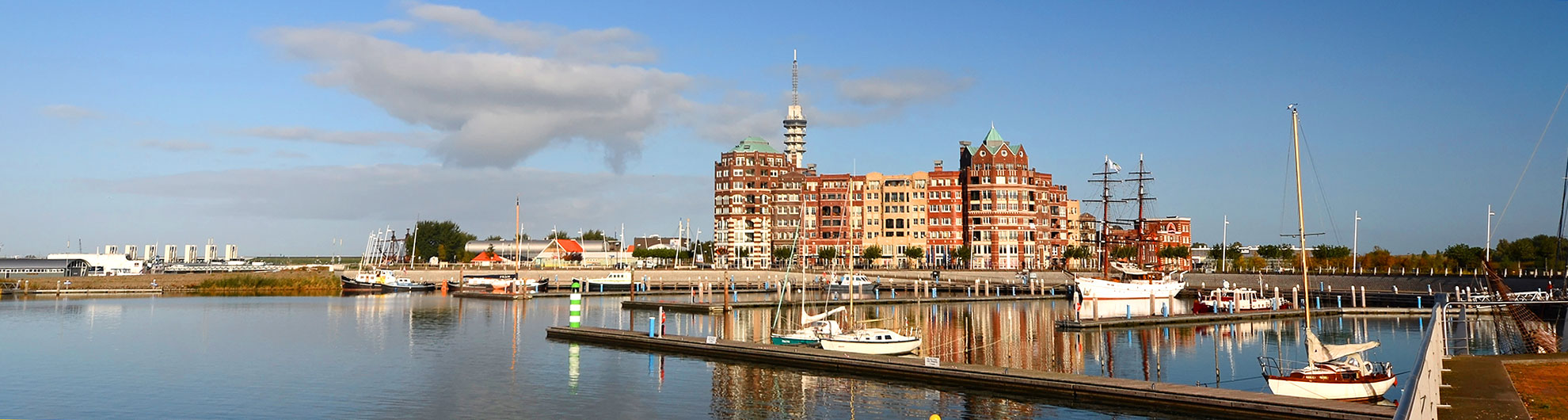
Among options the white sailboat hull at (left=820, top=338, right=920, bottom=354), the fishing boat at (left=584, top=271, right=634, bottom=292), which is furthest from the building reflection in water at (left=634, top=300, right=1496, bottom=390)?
the fishing boat at (left=584, top=271, right=634, bottom=292)

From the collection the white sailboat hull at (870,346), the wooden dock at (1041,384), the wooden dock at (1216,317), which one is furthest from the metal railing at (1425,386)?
the wooden dock at (1216,317)

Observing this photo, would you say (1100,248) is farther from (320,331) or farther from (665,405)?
(665,405)

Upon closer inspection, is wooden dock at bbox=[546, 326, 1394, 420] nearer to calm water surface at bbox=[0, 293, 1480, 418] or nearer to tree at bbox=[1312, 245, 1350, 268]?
calm water surface at bbox=[0, 293, 1480, 418]

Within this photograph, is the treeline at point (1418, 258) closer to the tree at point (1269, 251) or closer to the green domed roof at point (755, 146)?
the tree at point (1269, 251)

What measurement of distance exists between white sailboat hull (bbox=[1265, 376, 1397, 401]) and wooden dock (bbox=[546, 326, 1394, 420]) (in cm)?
63

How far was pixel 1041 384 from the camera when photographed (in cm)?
4109

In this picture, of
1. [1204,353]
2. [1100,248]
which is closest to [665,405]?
[1204,353]

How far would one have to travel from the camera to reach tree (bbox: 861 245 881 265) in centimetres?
17225

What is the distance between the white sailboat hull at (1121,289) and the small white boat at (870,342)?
56.5m

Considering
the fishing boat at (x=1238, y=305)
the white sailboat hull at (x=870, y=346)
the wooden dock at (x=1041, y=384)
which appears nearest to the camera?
the wooden dock at (x=1041, y=384)

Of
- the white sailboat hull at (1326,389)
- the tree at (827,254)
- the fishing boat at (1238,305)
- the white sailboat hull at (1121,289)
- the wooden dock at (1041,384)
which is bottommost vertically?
the wooden dock at (1041,384)

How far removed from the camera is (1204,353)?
59406 mm

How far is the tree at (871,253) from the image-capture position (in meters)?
172

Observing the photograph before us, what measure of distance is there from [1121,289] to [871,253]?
65.0 m
